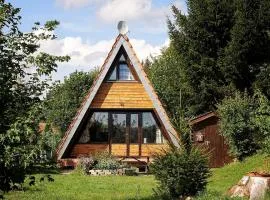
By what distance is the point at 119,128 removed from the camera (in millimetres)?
28406

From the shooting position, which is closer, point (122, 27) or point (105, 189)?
point (105, 189)

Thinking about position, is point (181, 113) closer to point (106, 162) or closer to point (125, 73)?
point (106, 162)

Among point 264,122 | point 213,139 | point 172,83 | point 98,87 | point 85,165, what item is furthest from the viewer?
point 172,83

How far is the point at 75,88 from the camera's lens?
54.3 metres

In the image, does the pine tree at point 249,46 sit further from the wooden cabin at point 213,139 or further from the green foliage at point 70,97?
the green foliage at point 70,97

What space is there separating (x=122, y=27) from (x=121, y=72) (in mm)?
2791

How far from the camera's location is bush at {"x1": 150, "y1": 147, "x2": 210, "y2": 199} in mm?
14461

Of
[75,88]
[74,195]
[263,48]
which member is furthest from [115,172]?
[75,88]

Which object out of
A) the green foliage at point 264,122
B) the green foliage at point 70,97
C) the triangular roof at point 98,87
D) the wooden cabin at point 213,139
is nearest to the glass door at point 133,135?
the triangular roof at point 98,87

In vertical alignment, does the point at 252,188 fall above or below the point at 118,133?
below

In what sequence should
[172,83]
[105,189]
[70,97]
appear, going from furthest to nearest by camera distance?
[70,97] < [172,83] < [105,189]

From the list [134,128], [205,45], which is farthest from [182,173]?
[205,45]

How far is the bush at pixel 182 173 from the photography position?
14.5 m

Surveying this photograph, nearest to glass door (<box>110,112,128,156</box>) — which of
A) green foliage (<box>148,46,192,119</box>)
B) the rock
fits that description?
green foliage (<box>148,46,192,119</box>)
